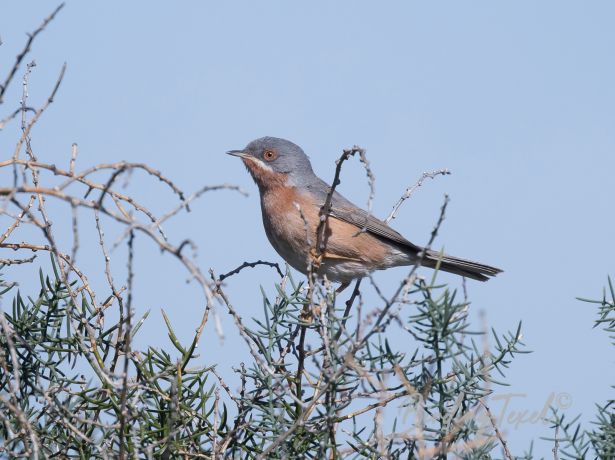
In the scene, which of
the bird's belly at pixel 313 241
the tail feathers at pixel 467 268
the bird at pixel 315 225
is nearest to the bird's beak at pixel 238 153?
the bird at pixel 315 225

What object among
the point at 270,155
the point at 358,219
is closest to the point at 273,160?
the point at 270,155

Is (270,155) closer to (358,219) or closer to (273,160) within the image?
(273,160)

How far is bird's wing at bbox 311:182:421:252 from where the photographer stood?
6793 mm

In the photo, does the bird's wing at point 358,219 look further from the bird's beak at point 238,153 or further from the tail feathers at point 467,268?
the bird's beak at point 238,153

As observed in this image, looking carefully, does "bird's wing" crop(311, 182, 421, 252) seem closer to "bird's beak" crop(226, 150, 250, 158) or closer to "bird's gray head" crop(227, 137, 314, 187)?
"bird's gray head" crop(227, 137, 314, 187)

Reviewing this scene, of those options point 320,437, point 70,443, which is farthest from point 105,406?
point 320,437

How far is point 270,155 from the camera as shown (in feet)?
23.4

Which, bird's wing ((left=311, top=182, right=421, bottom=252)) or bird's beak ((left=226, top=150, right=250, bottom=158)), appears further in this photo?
bird's beak ((left=226, top=150, right=250, bottom=158))

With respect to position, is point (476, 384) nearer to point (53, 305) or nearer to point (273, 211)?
point (53, 305)

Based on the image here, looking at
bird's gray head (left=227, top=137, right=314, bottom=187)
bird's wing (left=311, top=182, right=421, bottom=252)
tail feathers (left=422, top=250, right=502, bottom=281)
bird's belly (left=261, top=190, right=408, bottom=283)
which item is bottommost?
bird's belly (left=261, top=190, right=408, bottom=283)

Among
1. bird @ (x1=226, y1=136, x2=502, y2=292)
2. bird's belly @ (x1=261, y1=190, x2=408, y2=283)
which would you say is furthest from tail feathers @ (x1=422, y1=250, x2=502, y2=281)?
bird's belly @ (x1=261, y1=190, x2=408, y2=283)

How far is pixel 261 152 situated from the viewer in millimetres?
→ 7145

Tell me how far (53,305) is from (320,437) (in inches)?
54.3

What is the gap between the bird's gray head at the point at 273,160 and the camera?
703cm
